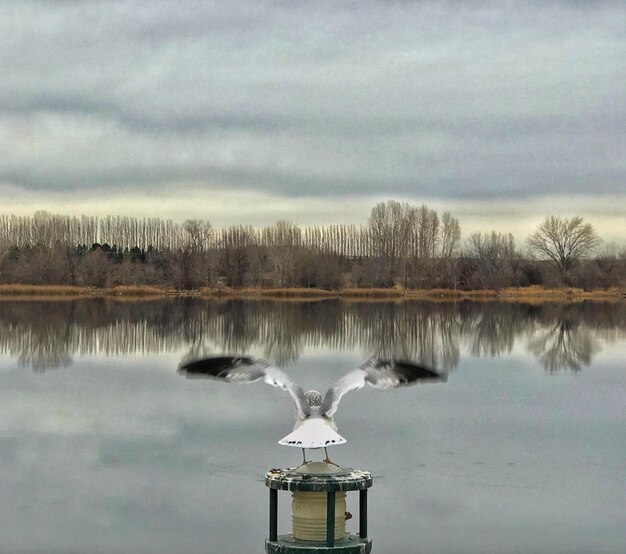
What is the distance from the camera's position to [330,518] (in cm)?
791

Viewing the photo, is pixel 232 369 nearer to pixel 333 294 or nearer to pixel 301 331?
pixel 301 331

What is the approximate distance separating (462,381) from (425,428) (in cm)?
980

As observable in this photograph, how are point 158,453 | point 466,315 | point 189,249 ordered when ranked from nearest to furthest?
point 158,453 < point 466,315 < point 189,249

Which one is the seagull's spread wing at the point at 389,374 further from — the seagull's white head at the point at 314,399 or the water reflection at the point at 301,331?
the water reflection at the point at 301,331

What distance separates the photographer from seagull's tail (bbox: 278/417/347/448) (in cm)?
751

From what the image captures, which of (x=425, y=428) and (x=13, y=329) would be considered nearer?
(x=425, y=428)

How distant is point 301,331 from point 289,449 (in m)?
32.8

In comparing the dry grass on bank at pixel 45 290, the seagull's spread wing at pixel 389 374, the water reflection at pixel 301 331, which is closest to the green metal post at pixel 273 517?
the seagull's spread wing at pixel 389 374

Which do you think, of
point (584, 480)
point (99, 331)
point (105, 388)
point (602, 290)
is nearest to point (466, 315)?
point (99, 331)

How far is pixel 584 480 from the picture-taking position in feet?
55.1

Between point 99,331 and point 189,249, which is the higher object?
point 189,249

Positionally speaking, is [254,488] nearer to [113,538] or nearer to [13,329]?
[113,538]

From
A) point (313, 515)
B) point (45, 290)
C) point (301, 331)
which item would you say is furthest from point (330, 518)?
point (45, 290)

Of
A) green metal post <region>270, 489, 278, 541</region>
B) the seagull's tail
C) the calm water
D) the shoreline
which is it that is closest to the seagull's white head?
the seagull's tail
